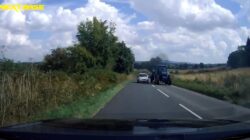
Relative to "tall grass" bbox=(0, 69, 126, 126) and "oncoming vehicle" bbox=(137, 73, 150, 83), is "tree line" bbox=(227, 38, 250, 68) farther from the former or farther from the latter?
"tall grass" bbox=(0, 69, 126, 126)

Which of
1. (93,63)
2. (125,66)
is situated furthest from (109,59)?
(125,66)

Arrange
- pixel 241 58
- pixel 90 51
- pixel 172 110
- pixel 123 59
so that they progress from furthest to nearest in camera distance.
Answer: pixel 123 59, pixel 241 58, pixel 90 51, pixel 172 110

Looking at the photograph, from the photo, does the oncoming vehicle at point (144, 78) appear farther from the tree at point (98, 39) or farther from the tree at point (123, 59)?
the tree at point (123, 59)

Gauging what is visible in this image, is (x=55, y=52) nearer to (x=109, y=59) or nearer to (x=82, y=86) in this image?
(x=109, y=59)

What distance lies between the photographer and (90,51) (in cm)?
8612

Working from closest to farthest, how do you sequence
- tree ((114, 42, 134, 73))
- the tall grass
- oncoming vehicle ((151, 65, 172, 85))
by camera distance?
the tall grass < oncoming vehicle ((151, 65, 172, 85)) < tree ((114, 42, 134, 73))

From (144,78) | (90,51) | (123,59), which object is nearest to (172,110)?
(144,78)

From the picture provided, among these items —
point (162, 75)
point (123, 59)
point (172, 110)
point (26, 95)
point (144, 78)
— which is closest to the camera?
point (26, 95)

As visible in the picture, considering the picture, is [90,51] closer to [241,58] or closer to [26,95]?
[241,58]

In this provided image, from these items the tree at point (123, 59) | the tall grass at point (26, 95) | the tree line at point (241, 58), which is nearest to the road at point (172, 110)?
the tall grass at point (26, 95)

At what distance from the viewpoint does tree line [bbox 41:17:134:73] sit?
79375 millimetres

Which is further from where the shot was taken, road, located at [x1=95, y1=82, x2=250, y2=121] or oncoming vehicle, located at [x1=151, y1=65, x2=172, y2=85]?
oncoming vehicle, located at [x1=151, y1=65, x2=172, y2=85]

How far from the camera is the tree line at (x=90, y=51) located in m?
79.4

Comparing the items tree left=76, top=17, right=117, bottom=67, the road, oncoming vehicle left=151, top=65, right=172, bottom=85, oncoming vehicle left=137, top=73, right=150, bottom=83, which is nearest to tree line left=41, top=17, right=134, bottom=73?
tree left=76, top=17, right=117, bottom=67
